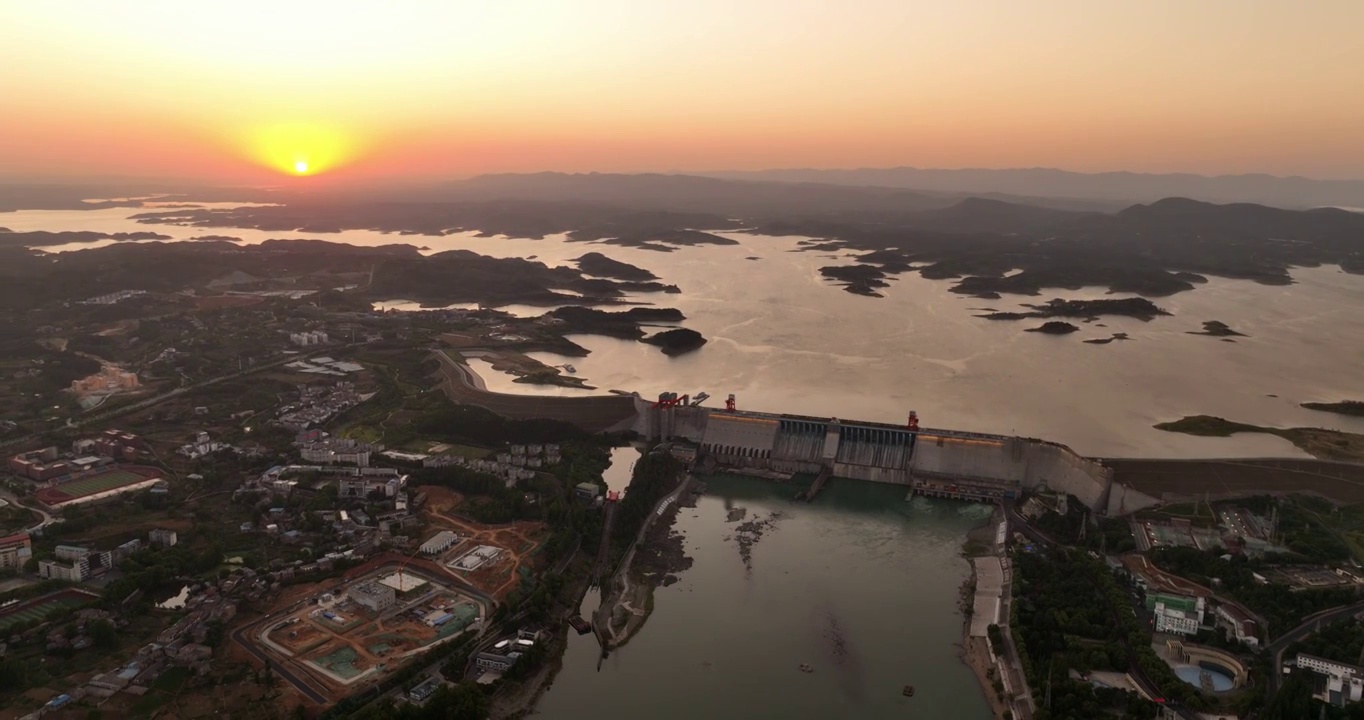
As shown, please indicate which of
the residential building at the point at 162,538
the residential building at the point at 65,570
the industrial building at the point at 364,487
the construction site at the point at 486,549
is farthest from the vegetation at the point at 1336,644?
the residential building at the point at 65,570

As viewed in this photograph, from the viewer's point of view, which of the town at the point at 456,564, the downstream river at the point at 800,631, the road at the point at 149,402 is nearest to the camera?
the town at the point at 456,564

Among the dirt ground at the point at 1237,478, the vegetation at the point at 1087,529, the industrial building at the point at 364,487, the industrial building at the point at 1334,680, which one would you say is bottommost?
the industrial building at the point at 364,487

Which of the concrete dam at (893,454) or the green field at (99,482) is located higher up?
the concrete dam at (893,454)

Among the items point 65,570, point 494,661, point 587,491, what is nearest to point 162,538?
point 65,570

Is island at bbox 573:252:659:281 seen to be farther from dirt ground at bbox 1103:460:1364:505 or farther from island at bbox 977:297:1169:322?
dirt ground at bbox 1103:460:1364:505

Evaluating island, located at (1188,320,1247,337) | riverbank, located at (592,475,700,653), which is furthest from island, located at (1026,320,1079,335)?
riverbank, located at (592,475,700,653)

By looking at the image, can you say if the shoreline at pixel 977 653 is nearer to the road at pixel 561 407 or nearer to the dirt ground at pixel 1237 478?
the dirt ground at pixel 1237 478

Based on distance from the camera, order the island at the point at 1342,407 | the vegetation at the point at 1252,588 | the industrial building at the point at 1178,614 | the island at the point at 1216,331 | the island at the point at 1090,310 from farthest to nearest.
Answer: the island at the point at 1090,310
the island at the point at 1216,331
the island at the point at 1342,407
the vegetation at the point at 1252,588
the industrial building at the point at 1178,614
